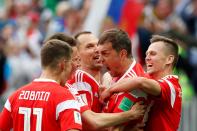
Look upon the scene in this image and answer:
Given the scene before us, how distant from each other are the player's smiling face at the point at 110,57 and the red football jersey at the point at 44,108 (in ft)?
2.64

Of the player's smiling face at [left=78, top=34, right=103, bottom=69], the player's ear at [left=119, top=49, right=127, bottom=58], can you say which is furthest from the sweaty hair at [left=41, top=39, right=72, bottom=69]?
the player's smiling face at [left=78, top=34, right=103, bottom=69]

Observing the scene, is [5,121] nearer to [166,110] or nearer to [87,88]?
[87,88]

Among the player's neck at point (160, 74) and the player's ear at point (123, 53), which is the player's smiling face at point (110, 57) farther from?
the player's neck at point (160, 74)

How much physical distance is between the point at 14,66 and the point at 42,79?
11056mm

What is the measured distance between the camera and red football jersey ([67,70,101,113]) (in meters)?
10.4

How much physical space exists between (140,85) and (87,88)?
1.10 metres

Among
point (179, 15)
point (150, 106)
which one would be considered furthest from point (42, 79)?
point (179, 15)

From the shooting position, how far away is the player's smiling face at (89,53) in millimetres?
10680

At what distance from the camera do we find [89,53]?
10.7 m

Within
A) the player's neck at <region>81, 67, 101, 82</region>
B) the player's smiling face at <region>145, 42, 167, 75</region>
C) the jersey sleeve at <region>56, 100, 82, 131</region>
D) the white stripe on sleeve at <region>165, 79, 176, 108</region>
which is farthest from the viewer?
the player's neck at <region>81, 67, 101, 82</region>

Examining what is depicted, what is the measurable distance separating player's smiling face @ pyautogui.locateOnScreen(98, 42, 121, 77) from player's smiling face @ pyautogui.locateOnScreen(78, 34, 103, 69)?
1.65 ft

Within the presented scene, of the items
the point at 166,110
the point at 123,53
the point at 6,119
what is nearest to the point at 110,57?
the point at 123,53

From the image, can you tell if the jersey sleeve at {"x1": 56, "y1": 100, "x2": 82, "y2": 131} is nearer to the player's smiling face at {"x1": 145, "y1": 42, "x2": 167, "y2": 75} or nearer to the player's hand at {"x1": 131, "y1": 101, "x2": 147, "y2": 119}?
the player's hand at {"x1": 131, "y1": 101, "x2": 147, "y2": 119}

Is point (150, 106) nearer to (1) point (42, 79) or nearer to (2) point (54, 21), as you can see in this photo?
(1) point (42, 79)
